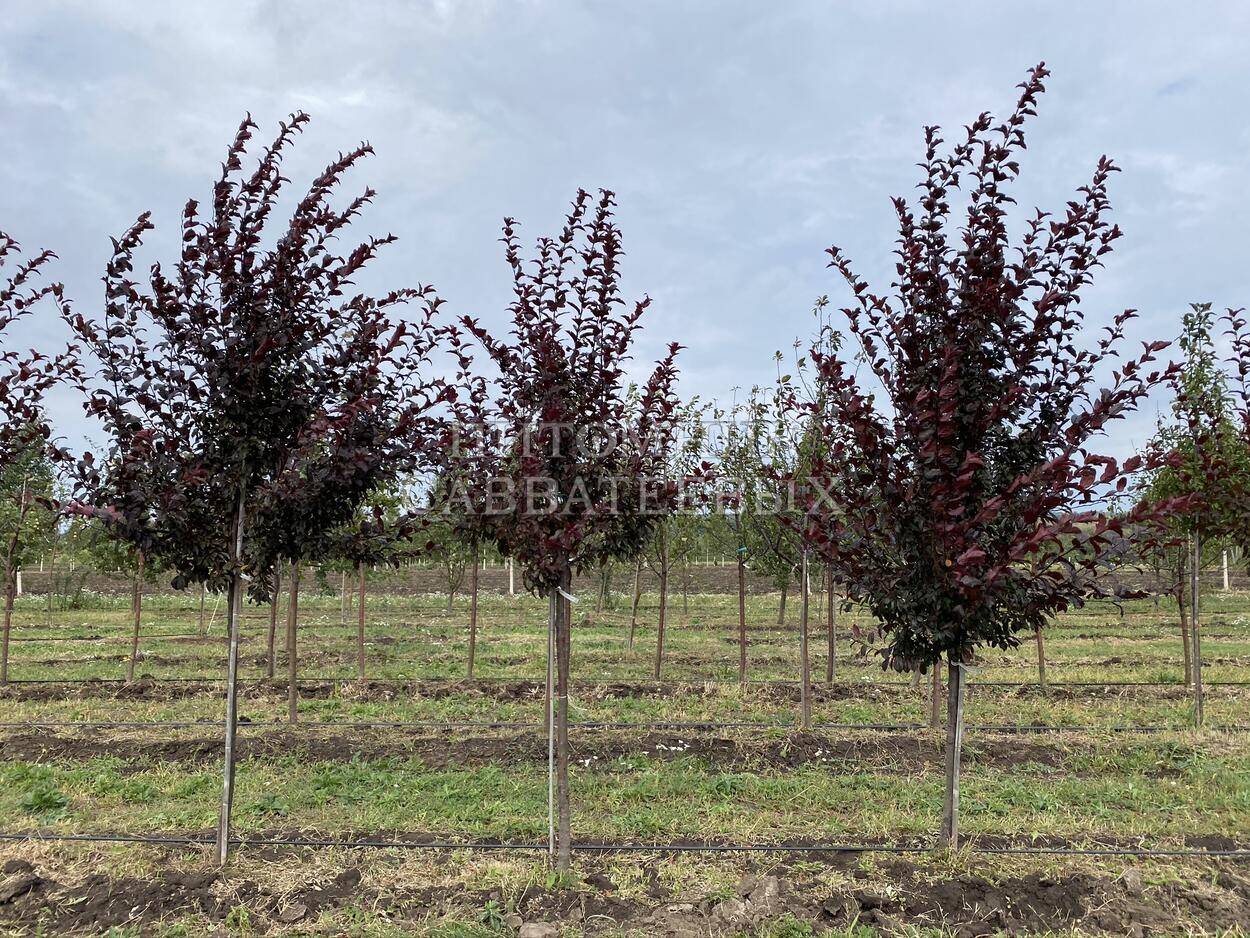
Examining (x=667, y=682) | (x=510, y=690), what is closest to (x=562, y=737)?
(x=510, y=690)

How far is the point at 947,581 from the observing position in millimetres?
5055

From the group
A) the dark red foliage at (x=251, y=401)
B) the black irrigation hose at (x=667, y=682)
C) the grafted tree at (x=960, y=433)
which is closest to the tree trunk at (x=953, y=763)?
the grafted tree at (x=960, y=433)

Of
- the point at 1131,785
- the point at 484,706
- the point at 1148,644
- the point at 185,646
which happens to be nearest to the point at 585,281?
the point at 1131,785

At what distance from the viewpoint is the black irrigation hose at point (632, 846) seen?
553cm

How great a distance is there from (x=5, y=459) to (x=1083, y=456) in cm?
753

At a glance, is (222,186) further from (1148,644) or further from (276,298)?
(1148,644)

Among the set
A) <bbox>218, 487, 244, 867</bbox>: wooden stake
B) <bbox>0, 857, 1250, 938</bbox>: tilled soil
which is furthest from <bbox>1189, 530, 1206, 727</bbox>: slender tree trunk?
<bbox>218, 487, 244, 867</bbox>: wooden stake

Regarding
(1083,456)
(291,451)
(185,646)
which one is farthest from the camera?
(185,646)

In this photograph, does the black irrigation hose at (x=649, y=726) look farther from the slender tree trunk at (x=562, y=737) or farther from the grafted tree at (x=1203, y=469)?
the slender tree trunk at (x=562, y=737)

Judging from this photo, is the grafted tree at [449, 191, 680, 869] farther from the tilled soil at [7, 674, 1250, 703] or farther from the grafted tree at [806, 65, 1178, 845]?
the tilled soil at [7, 674, 1250, 703]

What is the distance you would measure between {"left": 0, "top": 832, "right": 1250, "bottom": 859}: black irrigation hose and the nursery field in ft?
0.11

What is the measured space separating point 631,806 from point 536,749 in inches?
81.9

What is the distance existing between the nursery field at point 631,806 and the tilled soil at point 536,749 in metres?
0.04

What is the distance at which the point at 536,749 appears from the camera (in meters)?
8.59
